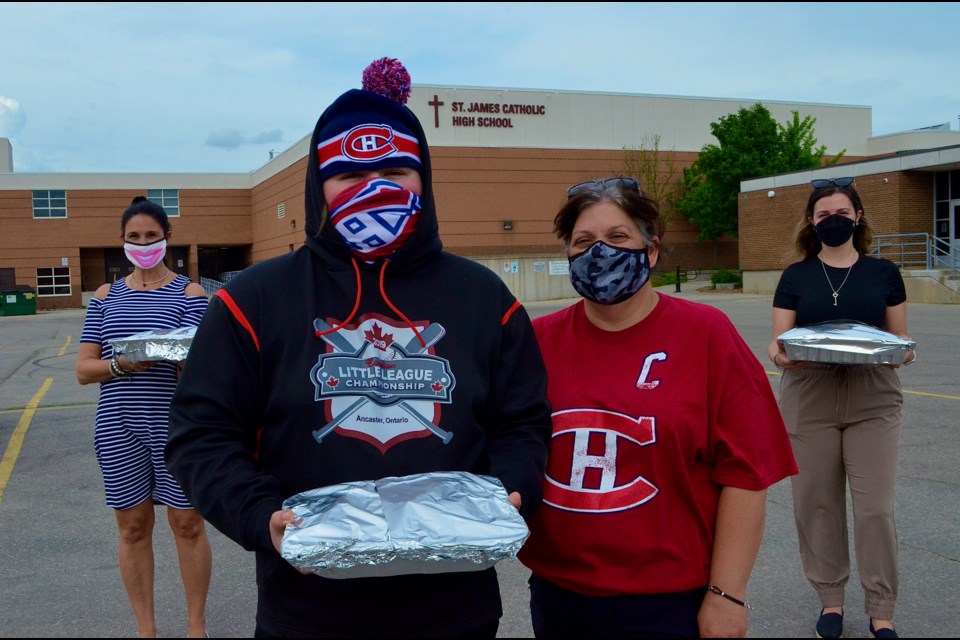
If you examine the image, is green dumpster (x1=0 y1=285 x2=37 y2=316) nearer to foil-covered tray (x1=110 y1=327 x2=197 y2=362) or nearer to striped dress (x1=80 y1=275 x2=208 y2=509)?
striped dress (x1=80 y1=275 x2=208 y2=509)

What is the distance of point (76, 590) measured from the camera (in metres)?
4.80

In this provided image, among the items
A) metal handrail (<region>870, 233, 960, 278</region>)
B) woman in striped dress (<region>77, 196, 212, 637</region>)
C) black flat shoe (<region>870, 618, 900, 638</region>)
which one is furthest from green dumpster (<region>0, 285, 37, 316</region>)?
black flat shoe (<region>870, 618, 900, 638</region>)

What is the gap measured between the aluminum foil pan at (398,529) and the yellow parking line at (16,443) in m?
6.18

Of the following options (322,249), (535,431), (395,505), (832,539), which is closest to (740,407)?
(535,431)

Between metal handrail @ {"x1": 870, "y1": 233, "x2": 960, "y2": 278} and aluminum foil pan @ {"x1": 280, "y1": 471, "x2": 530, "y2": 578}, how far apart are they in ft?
105

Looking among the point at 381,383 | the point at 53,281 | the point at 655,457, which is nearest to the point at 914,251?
the point at 655,457

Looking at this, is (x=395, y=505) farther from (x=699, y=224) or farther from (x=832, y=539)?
(x=699, y=224)

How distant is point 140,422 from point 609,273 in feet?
8.43

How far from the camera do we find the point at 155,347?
3.76 meters

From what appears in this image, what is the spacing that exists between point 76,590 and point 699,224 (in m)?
47.2

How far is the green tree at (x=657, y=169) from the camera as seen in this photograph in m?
50.7

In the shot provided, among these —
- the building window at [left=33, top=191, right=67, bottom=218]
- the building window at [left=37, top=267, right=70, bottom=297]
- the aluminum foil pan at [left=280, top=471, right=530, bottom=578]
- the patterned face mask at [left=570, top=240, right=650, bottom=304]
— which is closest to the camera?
the aluminum foil pan at [left=280, top=471, right=530, bottom=578]

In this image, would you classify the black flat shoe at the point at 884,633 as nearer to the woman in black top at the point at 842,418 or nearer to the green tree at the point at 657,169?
the woman in black top at the point at 842,418

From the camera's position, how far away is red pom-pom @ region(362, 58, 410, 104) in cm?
227
